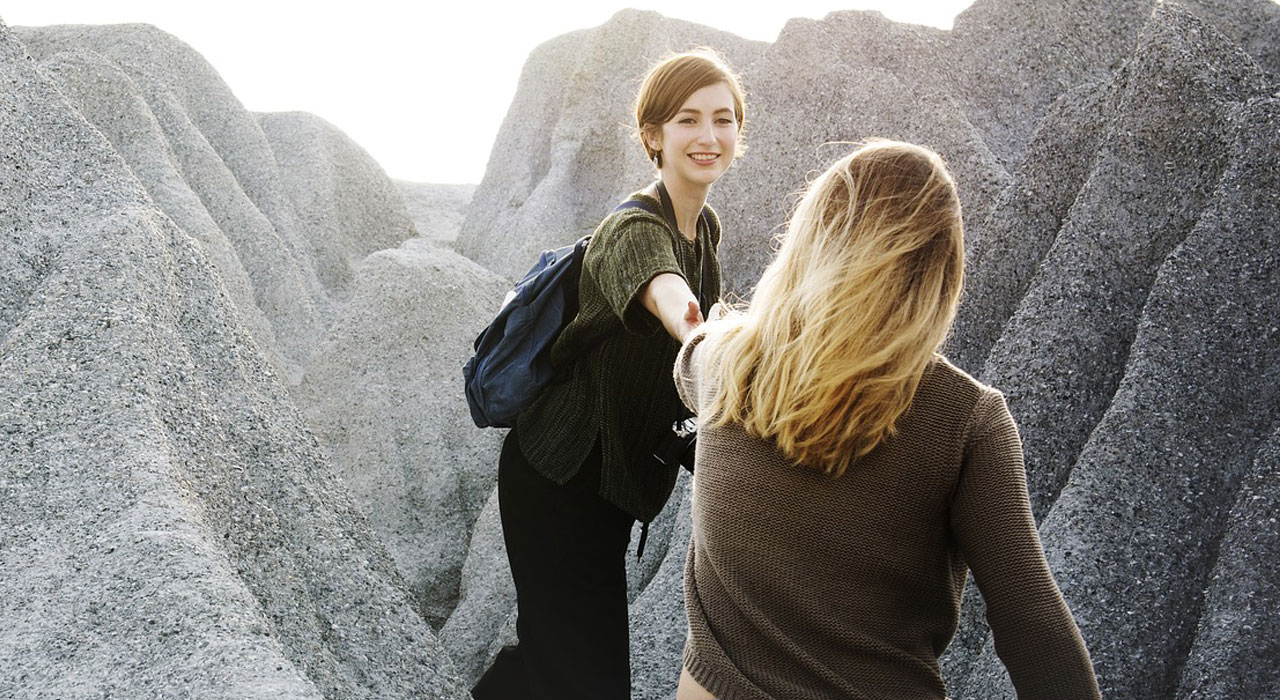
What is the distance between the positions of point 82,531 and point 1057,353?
3.27 m

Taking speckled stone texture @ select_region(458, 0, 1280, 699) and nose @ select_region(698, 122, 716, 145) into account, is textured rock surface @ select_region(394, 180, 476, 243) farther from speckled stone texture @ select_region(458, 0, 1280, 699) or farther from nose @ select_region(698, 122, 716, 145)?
nose @ select_region(698, 122, 716, 145)

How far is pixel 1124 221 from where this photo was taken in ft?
15.7

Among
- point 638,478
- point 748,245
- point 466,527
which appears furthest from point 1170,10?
point 466,527

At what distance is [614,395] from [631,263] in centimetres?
48

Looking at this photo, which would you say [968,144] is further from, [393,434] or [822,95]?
[393,434]

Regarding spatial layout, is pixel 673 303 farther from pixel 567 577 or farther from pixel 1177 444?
pixel 1177 444

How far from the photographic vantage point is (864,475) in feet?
6.40

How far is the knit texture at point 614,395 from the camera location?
311 cm

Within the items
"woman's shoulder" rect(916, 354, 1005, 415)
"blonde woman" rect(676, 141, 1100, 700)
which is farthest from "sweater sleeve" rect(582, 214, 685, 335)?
"woman's shoulder" rect(916, 354, 1005, 415)

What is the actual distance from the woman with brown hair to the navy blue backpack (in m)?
0.05

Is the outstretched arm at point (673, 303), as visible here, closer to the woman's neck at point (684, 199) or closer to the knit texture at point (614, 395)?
the knit texture at point (614, 395)

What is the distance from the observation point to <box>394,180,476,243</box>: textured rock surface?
16.7 meters

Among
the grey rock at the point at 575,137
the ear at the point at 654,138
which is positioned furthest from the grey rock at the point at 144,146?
the ear at the point at 654,138

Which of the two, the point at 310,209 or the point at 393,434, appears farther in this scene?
the point at 310,209
